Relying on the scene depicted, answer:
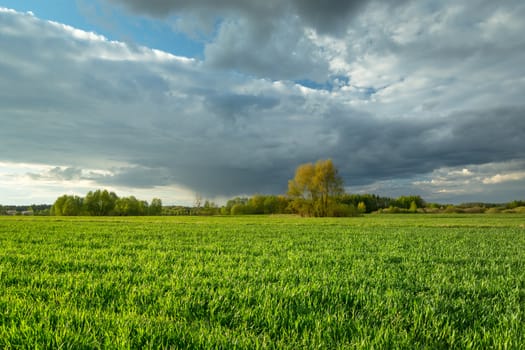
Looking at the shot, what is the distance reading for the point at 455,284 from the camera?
7.38m

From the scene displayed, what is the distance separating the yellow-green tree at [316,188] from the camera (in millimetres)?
80125

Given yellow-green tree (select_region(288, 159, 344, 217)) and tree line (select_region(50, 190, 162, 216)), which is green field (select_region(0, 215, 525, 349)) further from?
tree line (select_region(50, 190, 162, 216))

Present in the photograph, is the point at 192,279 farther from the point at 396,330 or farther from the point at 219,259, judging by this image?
the point at 396,330

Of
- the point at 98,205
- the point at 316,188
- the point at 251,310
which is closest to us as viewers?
the point at 251,310

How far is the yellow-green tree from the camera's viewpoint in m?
80.1

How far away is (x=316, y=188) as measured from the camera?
266 ft

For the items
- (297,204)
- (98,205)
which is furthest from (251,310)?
(98,205)

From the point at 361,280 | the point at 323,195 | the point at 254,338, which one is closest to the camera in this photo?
the point at 254,338

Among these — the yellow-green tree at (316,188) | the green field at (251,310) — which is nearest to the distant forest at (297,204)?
the yellow-green tree at (316,188)

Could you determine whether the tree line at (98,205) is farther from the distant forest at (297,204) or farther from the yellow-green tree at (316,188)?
the yellow-green tree at (316,188)

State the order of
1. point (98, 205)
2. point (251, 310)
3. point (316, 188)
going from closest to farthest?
point (251, 310) < point (316, 188) < point (98, 205)

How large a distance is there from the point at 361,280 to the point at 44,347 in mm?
6143

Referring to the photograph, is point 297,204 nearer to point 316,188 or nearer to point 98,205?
point 316,188

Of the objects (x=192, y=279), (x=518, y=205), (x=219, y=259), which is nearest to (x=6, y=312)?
(x=192, y=279)
